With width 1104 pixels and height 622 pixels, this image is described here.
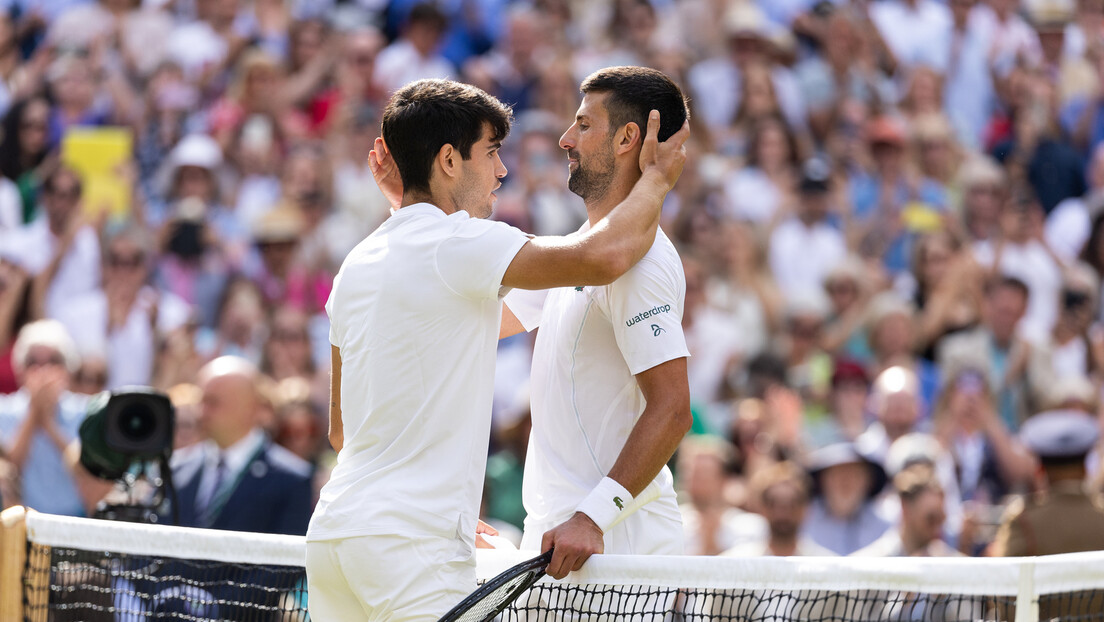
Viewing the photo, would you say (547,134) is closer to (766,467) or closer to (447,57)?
(447,57)

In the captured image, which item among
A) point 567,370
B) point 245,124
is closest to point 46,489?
point 245,124

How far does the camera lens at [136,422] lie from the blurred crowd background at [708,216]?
2270mm

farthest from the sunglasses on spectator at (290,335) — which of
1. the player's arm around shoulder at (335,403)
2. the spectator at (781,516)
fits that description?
the player's arm around shoulder at (335,403)

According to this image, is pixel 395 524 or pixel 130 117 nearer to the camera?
pixel 395 524

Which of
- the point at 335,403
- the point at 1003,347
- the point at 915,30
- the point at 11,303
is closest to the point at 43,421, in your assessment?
the point at 11,303

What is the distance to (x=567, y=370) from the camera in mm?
3844

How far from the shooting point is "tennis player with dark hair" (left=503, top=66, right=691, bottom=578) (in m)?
3.63

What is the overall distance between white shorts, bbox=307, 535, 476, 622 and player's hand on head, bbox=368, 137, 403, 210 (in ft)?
3.17

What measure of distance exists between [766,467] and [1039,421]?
7.03ft

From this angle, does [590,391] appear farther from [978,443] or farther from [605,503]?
[978,443]

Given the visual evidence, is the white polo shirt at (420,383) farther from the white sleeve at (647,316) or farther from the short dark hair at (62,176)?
the short dark hair at (62,176)

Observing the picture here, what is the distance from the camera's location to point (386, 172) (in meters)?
3.89

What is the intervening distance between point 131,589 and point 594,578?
2209 mm

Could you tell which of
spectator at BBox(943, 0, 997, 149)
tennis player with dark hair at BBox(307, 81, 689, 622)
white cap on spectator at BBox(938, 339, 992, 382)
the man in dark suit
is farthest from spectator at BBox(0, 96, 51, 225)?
tennis player with dark hair at BBox(307, 81, 689, 622)
